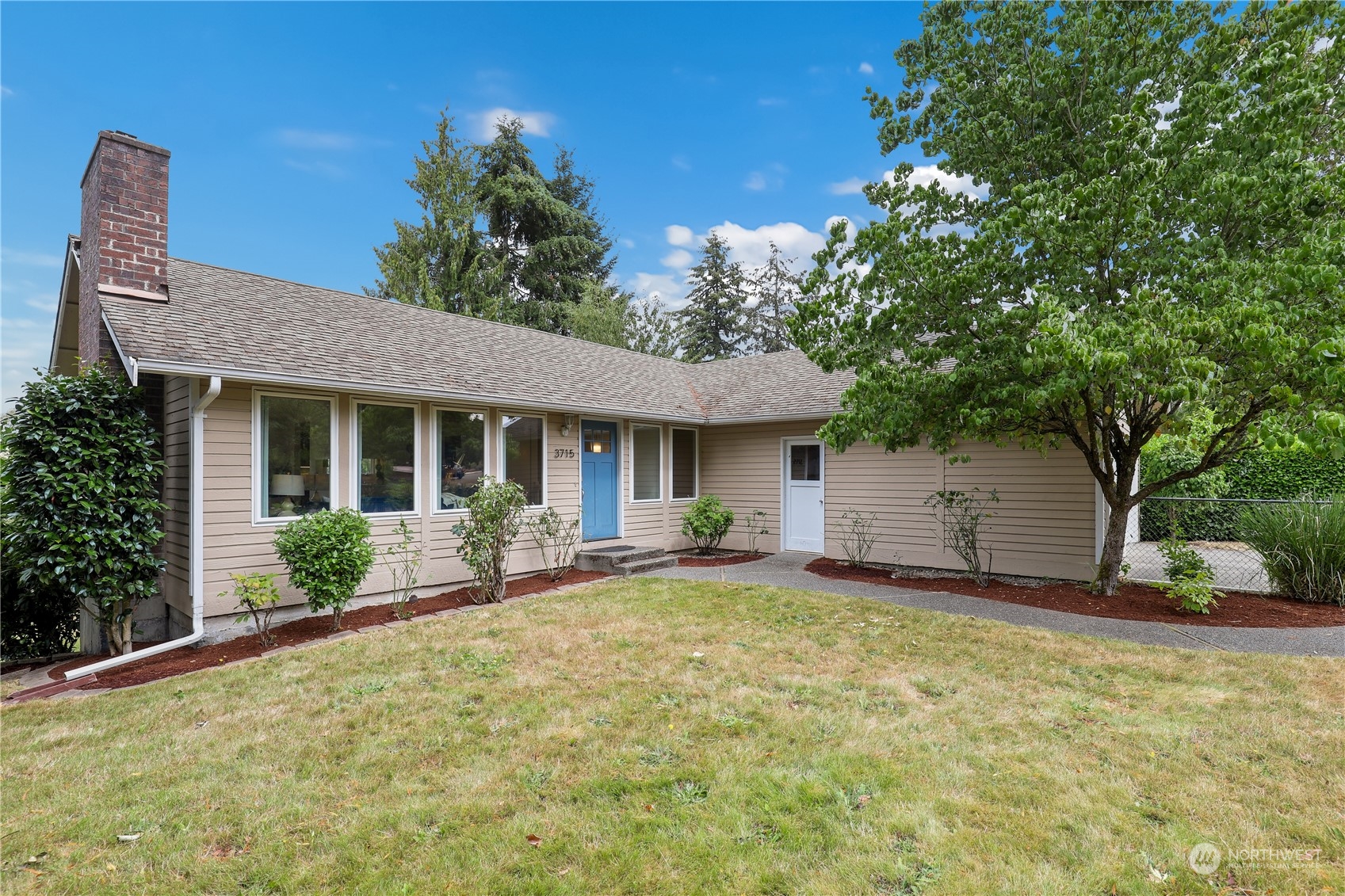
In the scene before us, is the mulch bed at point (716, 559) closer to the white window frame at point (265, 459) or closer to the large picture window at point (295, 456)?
the white window frame at point (265, 459)

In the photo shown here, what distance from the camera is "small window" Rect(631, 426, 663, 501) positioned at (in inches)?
407

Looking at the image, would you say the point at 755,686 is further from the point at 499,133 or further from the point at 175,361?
the point at 499,133

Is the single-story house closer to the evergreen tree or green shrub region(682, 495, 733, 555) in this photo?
green shrub region(682, 495, 733, 555)

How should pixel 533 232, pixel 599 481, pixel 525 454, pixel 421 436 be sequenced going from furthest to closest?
pixel 533 232, pixel 599 481, pixel 525 454, pixel 421 436

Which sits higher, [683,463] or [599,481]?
[683,463]

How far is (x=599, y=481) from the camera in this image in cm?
977

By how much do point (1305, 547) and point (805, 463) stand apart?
6.14 meters

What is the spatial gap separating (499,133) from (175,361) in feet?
69.7

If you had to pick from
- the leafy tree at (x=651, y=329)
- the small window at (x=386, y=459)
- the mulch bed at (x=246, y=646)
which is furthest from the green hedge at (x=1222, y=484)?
the leafy tree at (x=651, y=329)

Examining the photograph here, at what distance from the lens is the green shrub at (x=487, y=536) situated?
717 cm

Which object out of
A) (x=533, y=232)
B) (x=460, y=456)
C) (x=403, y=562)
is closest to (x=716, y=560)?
(x=460, y=456)

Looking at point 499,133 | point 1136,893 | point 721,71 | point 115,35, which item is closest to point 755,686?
point 1136,893

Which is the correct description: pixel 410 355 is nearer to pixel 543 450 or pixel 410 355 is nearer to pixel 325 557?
pixel 543 450

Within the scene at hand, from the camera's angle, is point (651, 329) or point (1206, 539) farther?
point (651, 329)
